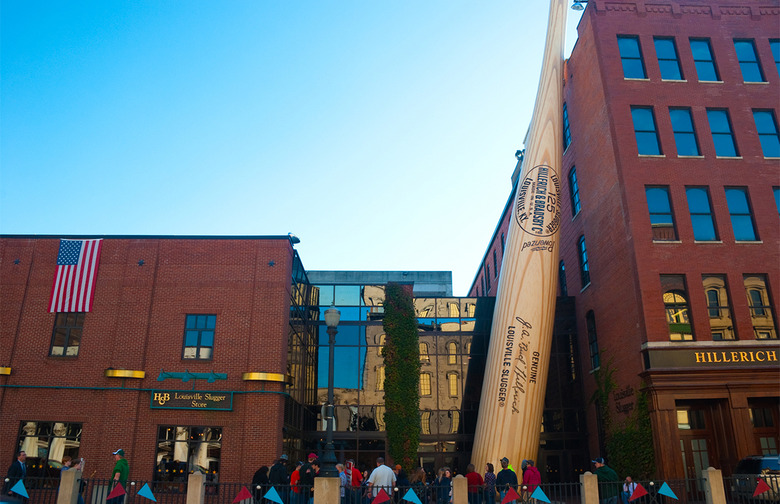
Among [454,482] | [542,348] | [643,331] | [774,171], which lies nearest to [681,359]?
[643,331]

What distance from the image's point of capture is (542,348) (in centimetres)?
2278

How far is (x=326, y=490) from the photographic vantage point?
41.1 ft

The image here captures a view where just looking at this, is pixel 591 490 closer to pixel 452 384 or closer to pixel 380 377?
pixel 452 384

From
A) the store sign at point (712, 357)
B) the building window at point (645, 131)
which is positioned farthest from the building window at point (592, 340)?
the building window at point (645, 131)

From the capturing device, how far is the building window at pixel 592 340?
80.4ft

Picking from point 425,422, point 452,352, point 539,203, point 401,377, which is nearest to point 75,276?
point 401,377

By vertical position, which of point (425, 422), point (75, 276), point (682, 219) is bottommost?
point (425, 422)

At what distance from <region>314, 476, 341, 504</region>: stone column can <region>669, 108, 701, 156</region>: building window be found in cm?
1835

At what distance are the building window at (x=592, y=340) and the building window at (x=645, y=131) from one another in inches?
280

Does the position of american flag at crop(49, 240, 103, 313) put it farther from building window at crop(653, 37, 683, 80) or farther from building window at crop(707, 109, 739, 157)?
building window at crop(707, 109, 739, 157)

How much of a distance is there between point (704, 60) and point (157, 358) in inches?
972

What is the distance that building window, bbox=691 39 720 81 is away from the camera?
947 inches

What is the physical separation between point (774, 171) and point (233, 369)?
21663 mm

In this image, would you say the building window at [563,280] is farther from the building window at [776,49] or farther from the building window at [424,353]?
the building window at [776,49]
